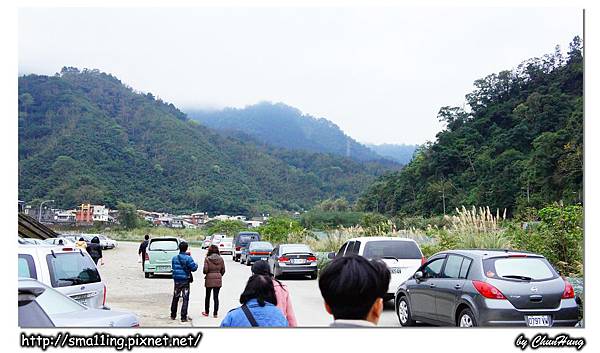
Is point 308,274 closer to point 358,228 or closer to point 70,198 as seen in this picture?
point 358,228

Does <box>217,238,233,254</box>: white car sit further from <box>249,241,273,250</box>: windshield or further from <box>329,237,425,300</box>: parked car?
<box>329,237,425,300</box>: parked car

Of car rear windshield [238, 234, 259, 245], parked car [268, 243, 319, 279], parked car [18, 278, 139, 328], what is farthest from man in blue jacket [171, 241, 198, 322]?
car rear windshield [238, 234, 259, 245]

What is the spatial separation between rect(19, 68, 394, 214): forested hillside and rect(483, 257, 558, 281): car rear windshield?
6908 cm

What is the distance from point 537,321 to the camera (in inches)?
372

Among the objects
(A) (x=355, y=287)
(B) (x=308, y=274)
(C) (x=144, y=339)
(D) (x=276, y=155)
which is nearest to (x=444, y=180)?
(B) (x=308, y=274)

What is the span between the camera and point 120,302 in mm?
16234

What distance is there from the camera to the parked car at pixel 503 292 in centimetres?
942

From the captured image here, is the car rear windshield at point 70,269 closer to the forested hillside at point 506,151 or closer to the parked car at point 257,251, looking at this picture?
the parked car at point 257,251

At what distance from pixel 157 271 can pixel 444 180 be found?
47.8m

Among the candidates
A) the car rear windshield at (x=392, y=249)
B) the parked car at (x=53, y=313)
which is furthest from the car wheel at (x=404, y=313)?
the parked car at (x=53, y=313)

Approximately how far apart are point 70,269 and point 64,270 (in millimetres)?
145

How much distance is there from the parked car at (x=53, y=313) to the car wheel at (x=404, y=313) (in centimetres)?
609

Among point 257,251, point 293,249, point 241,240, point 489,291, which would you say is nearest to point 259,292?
point 489,291

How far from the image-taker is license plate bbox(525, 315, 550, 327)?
30.9ft
